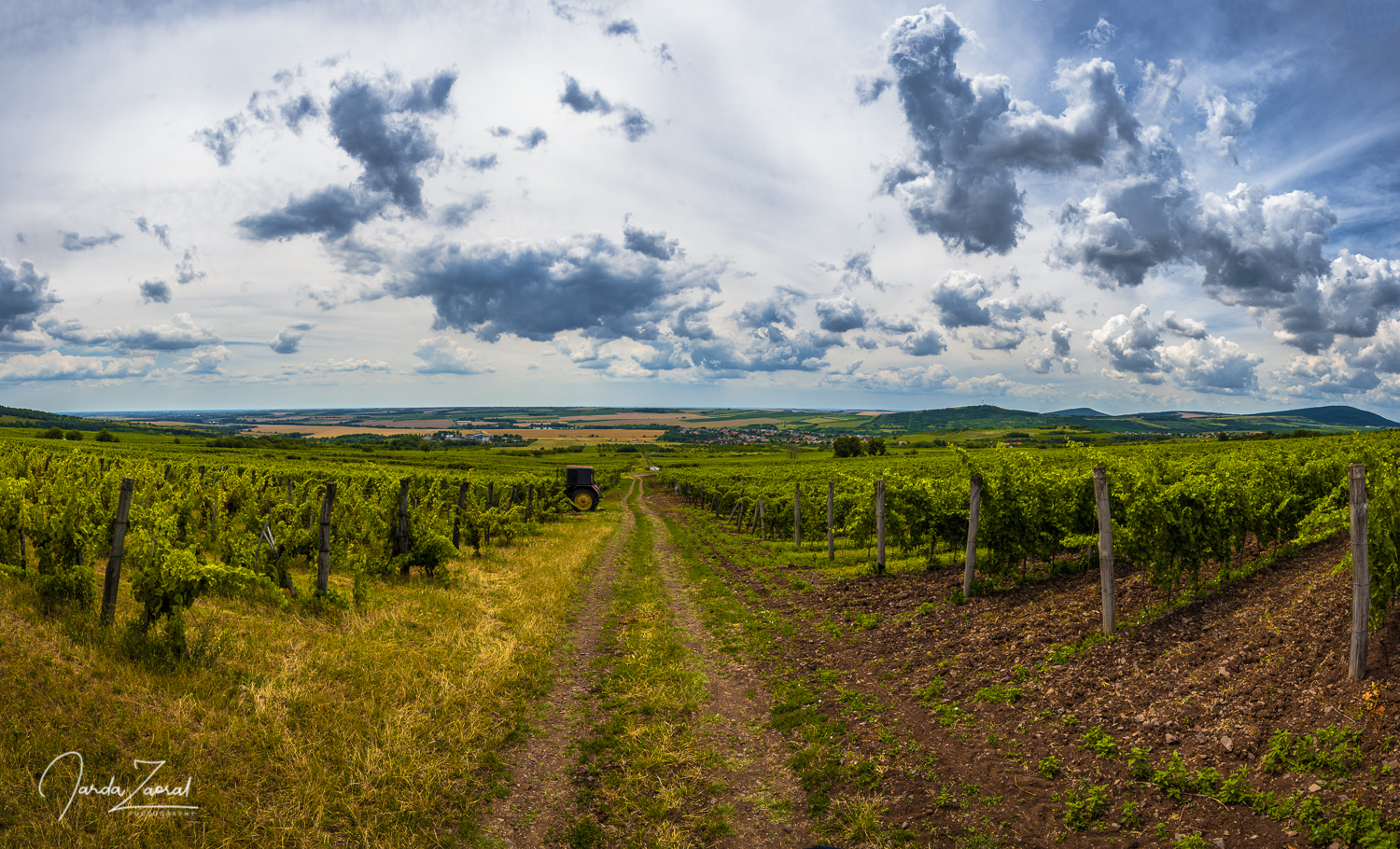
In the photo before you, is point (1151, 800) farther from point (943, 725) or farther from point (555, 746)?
point (555, 746)

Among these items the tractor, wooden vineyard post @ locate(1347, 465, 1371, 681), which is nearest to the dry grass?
wooden vineyard post @ locate(1347, 465, 1371, 681)

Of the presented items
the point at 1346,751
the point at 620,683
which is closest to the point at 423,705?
the point at 620,683

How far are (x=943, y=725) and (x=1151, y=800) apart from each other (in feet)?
7.60

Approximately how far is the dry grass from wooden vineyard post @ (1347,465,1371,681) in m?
9.17

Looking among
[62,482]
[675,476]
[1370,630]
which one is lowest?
[675,476]

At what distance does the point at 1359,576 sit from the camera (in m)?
6.40

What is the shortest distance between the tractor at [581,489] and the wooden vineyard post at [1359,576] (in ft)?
129

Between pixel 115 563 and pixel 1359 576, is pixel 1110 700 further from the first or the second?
pixel 115 563

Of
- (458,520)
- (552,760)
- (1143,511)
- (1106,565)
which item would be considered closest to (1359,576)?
(1106,565)

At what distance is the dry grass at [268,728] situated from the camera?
5.39 m

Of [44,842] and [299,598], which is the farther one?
[299,598]

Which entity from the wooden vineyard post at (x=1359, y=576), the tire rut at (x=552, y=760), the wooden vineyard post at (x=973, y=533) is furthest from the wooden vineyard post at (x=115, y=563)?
the wooden vineyard post at (x=1359, y=576)

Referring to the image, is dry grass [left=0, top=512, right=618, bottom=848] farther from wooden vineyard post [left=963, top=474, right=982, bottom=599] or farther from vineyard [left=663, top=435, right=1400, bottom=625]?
vineyard [left=663, top=435, right=1400, bottom=625]

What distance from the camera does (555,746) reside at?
7.46 metres
